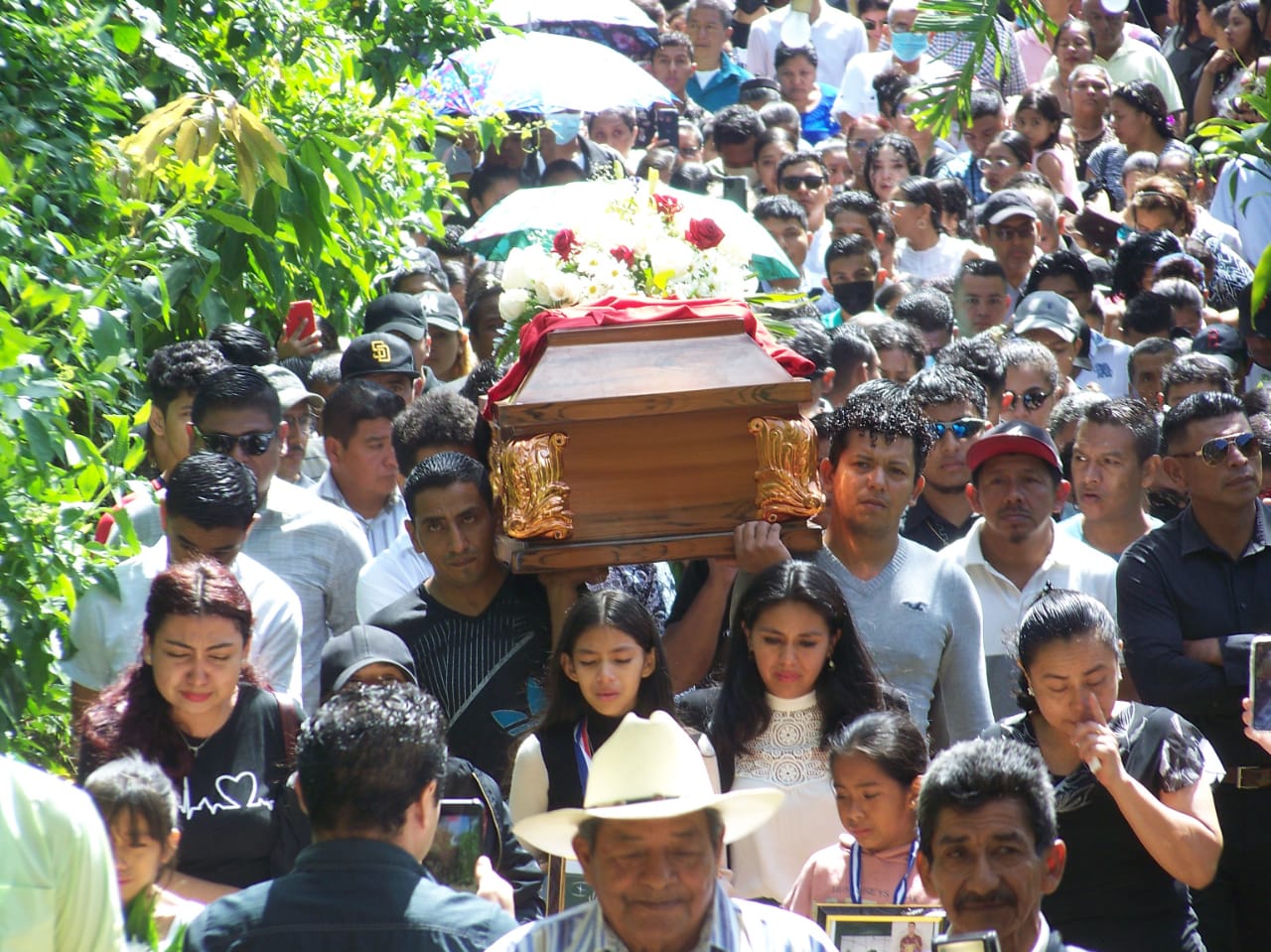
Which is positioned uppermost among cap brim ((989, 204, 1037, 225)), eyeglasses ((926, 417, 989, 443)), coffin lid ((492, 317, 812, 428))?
cap brim ((989, 204, 1037, 225))

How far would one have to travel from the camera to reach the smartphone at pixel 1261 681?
156 inches

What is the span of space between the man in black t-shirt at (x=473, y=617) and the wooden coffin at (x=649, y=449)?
0.21m

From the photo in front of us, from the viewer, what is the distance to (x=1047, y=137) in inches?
461

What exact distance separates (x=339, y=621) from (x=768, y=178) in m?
6.54

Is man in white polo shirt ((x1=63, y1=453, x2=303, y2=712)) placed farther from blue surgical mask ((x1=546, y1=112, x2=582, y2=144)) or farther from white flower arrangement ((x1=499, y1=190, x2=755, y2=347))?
blue surgical mask ((x1=546, y1=112, x2=582, y2=144))

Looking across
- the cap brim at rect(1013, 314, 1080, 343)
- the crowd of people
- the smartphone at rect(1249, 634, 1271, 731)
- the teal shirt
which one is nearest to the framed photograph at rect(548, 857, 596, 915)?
the crowd of people

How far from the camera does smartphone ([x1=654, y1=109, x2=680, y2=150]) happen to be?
41.4ft

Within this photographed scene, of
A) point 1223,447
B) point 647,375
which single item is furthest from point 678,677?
point 1223,447

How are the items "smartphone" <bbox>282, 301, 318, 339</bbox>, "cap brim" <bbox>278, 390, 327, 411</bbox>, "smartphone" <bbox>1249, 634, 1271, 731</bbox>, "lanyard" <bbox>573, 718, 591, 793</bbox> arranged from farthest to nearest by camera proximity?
"smartphone" <bbox>282, 301, 318, 339</bbox> < "cap brim" <bbox>278, 390, 327, 411</bbox> < "lanyard" <bbox>573, 718, 591, 793</bbox> < "smartphone" <bbox>1249, 634, 1271, 731</bbox>

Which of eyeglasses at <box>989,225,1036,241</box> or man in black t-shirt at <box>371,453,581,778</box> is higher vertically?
eyeglasses at <box>989,225,1036,241</box>

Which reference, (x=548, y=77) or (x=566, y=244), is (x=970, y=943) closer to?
(x=566, y=244)

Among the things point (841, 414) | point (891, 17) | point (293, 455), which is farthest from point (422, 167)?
point (891, 17)

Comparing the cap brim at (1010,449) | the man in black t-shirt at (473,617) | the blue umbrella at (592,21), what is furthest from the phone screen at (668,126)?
the man in black t-shirt at (473,617)

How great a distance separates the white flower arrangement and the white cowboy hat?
6.61 ft
